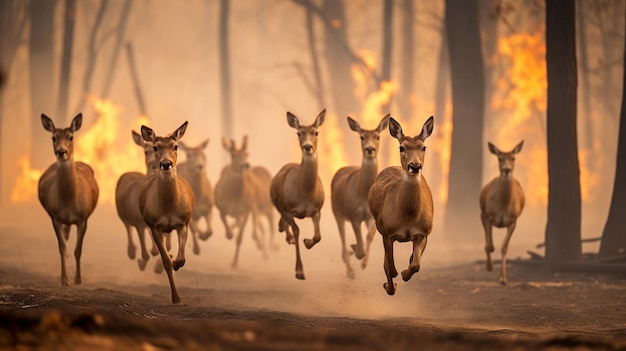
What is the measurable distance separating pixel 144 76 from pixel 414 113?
2791 cm

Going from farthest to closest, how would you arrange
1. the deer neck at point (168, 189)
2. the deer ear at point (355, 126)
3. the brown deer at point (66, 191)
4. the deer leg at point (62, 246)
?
the deer ear at point (355, 126) → the deer leg at point (62, 246) → the brown deer at point (66, 191) → the deer neck at point (168, 189)

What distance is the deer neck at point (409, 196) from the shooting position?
13641 mm

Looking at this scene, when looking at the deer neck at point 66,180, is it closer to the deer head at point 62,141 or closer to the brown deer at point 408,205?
the deer head at point 62,141

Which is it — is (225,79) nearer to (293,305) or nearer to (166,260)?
(293,305)

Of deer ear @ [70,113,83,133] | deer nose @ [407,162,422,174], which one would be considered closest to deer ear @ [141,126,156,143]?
deer ear @ [70,113,83,133]

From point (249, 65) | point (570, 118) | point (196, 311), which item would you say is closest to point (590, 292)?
point (570, 118)

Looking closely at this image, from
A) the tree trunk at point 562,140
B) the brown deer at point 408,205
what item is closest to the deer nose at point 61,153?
the brown deer at point 408,205

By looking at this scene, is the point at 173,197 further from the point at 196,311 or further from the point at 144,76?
the point at 144,76

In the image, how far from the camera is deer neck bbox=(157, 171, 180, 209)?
1518 centimetres

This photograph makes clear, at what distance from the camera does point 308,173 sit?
1698 cm

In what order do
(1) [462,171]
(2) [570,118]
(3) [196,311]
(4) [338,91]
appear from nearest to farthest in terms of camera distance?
1. (3) [196,311]
2. (2) [570,118]
3. (1) [462,171]
4. (4) [338,91]

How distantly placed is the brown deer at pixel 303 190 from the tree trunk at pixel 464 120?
440 inches

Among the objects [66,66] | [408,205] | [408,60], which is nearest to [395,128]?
[408,205]

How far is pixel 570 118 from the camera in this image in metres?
21.0
